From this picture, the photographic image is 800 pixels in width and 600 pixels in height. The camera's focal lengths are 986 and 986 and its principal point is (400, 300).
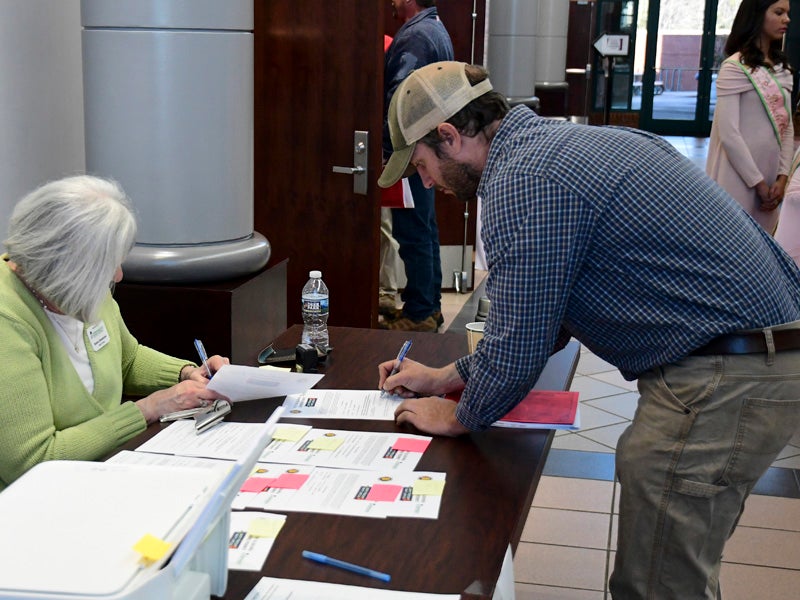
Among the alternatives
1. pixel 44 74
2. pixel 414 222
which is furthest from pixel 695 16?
pixel 44 74

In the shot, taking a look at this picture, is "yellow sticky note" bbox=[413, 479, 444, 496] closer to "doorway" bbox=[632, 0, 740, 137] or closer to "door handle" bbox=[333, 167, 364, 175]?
"door handle" bbox=[333, 167, 364, 175]

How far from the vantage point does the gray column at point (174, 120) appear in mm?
2924

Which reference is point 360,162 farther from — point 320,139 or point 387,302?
point 387,302

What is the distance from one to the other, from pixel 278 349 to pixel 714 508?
3.99 ft

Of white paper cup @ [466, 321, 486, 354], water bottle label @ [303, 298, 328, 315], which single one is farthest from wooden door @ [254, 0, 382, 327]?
white paper cup @ [466, 321, 486, 354]

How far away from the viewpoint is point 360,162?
4348 millimetres

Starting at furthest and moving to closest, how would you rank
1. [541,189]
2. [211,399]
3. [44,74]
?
[44,74]
[211,399]
[541,189]

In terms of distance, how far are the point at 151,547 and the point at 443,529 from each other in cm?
60

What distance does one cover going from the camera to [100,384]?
2207 mm

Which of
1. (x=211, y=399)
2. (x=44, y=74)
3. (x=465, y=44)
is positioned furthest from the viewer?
(x=465, y=44)

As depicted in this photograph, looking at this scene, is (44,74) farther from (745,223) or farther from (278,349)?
(745,223)

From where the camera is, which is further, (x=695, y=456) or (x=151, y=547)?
(x=695, y=456)

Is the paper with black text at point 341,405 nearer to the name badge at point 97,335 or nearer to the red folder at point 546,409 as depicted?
the red folder at point 546,409

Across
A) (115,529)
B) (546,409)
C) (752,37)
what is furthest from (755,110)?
(115,529)
